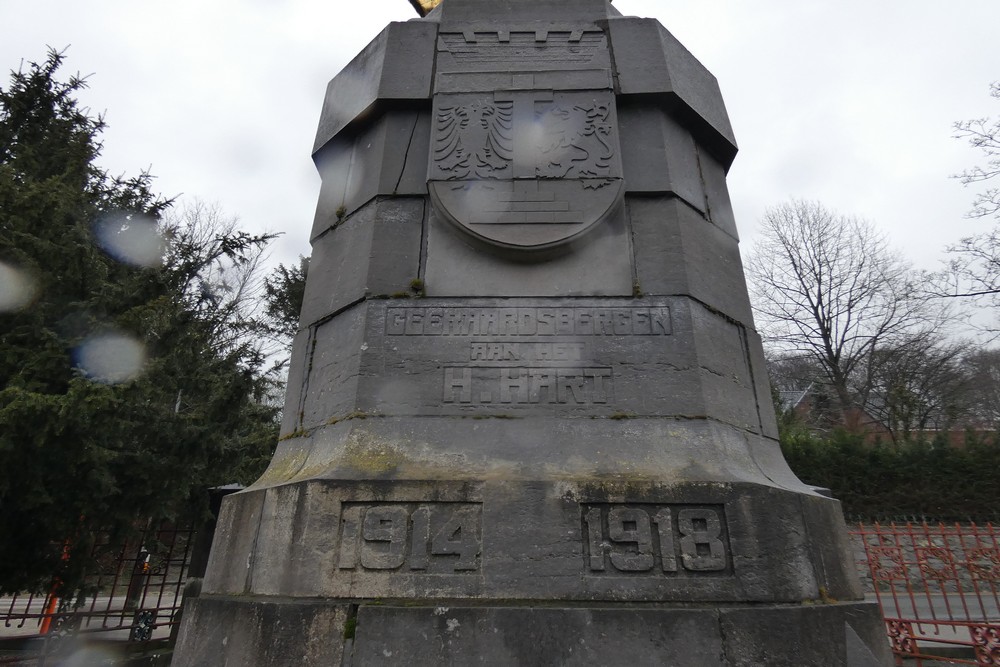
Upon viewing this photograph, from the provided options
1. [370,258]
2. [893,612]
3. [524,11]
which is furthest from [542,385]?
[893,612]

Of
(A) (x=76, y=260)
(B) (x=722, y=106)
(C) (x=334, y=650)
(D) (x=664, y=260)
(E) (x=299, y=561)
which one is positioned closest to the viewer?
(C) (x=334, y=650)

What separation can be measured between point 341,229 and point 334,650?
230 centimetres

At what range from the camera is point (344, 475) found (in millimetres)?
2439

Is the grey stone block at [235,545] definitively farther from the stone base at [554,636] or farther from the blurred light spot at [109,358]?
the blurred light spot at [109,358]

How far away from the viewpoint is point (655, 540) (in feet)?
7.60

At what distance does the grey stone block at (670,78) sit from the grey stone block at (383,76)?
122 centimetres

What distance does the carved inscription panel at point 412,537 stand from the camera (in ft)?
7.50

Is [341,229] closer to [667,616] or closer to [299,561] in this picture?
[299,561]

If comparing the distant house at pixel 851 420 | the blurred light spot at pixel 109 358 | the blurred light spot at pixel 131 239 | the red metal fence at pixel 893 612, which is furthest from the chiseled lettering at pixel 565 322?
the distant house at pixel 851 420

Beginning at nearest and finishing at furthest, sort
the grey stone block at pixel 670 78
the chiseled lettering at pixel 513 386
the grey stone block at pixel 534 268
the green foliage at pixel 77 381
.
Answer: the chiseled lettering at pixel 513 386 → the grey stone block at pixel 534 268 → the grey stone block at pixel 670 78 → the green foliage at pixel 77 381

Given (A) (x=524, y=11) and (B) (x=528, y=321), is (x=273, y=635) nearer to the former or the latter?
(B) (x=528, y=321)

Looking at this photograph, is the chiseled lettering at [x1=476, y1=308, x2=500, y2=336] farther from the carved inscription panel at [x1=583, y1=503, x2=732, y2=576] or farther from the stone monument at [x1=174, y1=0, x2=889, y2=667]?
the carved inscription panel at [x1=583, y1=503, x2=732, y2=576]

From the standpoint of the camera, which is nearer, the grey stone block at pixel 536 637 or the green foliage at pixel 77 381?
the grey stone block at pixel 536 637

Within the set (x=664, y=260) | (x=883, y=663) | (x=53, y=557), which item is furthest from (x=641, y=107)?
(x=53, y=557)
